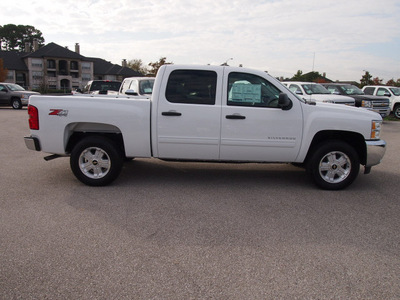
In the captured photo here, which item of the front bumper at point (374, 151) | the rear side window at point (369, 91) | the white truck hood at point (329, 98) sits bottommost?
the front bumper at point (374, 151)

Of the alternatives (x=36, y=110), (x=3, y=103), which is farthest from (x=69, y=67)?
(x=36, y=110)

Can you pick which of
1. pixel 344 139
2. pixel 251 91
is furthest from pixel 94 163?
pixel 344 139

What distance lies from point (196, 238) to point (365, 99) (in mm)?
16094

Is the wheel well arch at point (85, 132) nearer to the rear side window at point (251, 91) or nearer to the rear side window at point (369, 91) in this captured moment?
the rear side window at point (251, 91)

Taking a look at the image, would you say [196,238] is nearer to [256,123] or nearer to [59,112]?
[256,123]

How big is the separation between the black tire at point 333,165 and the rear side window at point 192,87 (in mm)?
1954

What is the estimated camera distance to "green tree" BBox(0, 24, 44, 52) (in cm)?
10381

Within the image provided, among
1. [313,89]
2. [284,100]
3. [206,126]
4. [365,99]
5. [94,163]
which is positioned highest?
[313,89]

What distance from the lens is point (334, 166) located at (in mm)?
6066

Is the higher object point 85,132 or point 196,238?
point 85,132

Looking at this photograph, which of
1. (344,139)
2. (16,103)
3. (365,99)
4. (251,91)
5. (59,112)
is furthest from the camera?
(16,103)

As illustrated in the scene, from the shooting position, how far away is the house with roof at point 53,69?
6456cm

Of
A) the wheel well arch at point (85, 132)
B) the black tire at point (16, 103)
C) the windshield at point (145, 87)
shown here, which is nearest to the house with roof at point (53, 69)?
the black tire at point (16, 103)

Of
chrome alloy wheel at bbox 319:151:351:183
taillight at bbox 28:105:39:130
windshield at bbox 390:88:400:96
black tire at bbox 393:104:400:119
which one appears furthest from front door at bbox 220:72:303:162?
windshield at bbox 390:88:400:96
